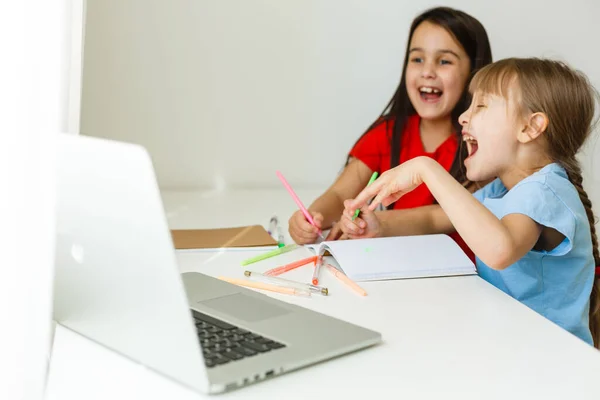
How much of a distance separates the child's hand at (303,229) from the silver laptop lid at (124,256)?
0.64 m

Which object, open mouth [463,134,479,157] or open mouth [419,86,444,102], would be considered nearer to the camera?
open mouth [463,134,479,157]

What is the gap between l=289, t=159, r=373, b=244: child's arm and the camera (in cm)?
141

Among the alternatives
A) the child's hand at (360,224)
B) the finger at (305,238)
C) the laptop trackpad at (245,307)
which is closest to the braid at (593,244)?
the child's hand at (360,224)

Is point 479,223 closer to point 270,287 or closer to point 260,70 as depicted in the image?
point 270,287

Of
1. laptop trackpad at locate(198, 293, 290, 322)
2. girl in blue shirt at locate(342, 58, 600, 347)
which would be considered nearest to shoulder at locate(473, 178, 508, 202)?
girl in blue shirt at locate(342, 58, 600, 347)

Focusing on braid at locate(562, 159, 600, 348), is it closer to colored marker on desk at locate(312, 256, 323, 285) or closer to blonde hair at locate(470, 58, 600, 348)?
blonde hair at locate(470, 58, 600, 348)

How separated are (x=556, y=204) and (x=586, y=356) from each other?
0.40m

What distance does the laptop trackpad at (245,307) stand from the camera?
867mm

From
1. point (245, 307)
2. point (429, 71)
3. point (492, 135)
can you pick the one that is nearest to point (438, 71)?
point (429, 71)

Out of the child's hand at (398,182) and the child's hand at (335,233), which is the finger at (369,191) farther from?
the child's hand at (335,233)

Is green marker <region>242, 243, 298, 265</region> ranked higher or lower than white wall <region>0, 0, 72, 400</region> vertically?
lower

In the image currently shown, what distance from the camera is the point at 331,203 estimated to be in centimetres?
175

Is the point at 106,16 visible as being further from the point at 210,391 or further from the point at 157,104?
the point at 210,391

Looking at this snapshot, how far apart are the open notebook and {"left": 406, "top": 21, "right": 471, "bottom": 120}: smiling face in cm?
61
